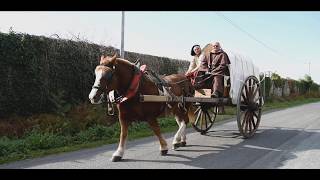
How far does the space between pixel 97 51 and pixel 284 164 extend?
8.99 meters

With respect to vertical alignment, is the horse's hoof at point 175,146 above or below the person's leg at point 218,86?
below

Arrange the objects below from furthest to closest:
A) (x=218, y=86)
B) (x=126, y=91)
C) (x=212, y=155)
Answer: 1. (x=218, y=86)
2. (x=212, y=155)
3. (x=126, y=91)

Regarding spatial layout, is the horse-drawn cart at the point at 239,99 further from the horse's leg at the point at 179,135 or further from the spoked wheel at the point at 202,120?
the horse's leg at the point at 179,135

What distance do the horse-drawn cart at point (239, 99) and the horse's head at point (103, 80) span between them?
234 centimetres

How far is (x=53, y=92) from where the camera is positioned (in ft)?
42.4

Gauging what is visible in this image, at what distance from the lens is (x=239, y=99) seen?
413 inches

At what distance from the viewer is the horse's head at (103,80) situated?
23.3 ft

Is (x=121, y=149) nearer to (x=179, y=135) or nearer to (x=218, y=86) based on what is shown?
(x=179, y=135)

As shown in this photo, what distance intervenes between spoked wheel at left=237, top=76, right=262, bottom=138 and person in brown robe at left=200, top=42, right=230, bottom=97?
Result: 1.92 ft

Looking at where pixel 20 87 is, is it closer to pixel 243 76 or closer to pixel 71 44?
pixel 71 44

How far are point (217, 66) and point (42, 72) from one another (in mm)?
5190

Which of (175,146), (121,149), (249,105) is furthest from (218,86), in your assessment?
(121,149)

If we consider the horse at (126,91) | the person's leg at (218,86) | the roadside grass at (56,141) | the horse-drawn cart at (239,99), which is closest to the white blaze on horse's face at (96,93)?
the horse at (126,91)
